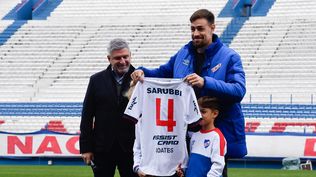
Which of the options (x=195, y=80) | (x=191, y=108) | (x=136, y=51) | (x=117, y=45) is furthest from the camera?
(x=136, y=51)

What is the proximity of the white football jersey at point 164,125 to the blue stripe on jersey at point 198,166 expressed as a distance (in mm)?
139

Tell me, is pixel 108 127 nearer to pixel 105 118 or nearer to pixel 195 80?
pixel 105 118

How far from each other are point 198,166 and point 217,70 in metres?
0.72

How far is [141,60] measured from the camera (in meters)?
31.7

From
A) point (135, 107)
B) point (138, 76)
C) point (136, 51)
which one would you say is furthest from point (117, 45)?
point (136, 51)

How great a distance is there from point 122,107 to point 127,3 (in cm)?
2948

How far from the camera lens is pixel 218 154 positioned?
655 cm

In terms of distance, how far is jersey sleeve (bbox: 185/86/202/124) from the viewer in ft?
21.8

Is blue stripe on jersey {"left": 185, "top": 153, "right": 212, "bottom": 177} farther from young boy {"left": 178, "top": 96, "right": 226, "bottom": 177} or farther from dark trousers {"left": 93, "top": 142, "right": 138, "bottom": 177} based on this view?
dark trousers {"left": 93, "top": 142, "right": 138, "bottom": 177}

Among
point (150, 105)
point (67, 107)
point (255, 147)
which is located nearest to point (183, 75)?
point (150, 105)

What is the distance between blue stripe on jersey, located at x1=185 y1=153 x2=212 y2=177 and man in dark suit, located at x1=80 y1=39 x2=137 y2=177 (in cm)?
129

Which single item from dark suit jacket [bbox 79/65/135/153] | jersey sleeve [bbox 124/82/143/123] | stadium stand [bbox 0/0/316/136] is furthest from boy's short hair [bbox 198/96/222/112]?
stadium stand [bbox 0/0/316/136]

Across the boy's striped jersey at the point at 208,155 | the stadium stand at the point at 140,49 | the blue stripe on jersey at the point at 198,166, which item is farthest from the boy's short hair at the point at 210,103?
the stadium stand at the point at 140,49

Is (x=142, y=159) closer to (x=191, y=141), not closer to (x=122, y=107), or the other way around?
(x=191, y=141)
